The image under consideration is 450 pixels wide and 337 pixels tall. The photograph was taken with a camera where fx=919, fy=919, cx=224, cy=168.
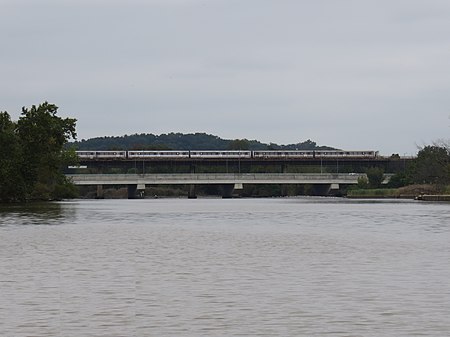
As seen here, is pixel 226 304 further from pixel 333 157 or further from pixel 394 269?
pixel 333 157

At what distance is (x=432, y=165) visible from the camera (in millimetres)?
139500

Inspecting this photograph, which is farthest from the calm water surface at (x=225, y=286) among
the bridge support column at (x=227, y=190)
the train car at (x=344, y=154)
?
the train car at (x=344, y=154)

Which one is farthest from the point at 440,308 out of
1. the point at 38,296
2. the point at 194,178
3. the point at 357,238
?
the point at 194,178

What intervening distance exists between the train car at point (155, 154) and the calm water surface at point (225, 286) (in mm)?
149637

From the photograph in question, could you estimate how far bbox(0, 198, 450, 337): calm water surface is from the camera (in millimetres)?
16375

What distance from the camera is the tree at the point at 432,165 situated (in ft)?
436

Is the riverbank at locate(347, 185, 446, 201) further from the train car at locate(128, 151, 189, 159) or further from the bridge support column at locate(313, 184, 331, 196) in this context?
the train car at locate(128, 151, 189, 159)

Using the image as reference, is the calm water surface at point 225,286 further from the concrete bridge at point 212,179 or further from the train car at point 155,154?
the train car at point 155,154

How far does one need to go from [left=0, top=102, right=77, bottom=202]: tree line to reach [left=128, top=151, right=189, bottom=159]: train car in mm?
76699

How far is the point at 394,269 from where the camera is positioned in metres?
25.6

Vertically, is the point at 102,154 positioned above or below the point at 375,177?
above

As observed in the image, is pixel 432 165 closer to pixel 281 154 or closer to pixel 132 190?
pixel 281 154

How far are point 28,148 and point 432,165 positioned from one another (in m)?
65.4

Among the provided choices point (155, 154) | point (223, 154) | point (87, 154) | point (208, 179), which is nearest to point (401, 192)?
point (208, 179)
